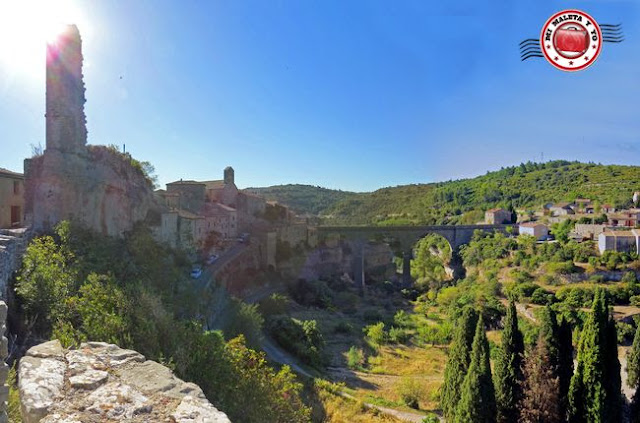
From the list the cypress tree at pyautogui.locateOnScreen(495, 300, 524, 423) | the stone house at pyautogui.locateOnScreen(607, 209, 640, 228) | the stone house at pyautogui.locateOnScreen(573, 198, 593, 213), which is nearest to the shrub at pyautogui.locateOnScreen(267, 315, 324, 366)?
the cypress tree at pyautogui.locateOnScreen(495, 300, 524, 423)

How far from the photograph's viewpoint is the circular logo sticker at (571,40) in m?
9.84

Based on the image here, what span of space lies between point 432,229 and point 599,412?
46.8 m

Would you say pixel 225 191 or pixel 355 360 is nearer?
pixel 355 360

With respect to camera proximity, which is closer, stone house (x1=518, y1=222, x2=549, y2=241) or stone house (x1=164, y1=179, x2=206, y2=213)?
stone house (x1=164, y1=179, x2=206, y2=213)

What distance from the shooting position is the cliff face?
47.6ft

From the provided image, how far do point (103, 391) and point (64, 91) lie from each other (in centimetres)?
1532

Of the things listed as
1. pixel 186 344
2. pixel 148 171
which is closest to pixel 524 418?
pixel 186 344

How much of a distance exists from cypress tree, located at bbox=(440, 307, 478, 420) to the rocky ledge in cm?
1362

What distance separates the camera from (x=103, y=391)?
3447 mm

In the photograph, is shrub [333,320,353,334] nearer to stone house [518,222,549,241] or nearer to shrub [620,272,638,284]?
shrub [620,272,638,284]

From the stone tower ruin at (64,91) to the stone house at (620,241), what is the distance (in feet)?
164

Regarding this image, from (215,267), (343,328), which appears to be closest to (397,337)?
(343,328)

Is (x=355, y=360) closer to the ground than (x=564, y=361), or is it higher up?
closer to the ground

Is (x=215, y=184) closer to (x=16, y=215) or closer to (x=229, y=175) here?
(x=229, y=175)
